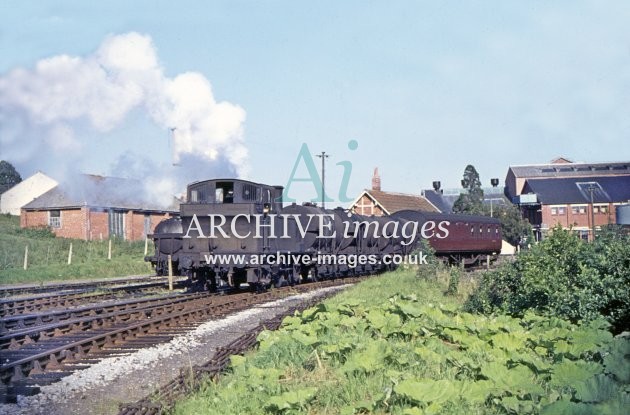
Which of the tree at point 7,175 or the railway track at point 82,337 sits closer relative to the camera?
the railway track at point 82,337

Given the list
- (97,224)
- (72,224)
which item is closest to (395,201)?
(97,224)

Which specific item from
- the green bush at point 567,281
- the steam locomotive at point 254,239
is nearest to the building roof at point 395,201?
the steam locomotive at point 254,239

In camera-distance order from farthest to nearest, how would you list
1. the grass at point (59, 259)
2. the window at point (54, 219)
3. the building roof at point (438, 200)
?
the building roof at point (438, 200)
the window at point (54, 219)
the grass at point (59, 259)

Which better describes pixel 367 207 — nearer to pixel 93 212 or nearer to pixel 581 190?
pixel 93 212

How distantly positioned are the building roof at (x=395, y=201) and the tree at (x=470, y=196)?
4739 millimetres

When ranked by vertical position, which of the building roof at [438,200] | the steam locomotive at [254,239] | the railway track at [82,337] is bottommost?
the railway track at [82,337]

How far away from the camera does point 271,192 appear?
21.5m

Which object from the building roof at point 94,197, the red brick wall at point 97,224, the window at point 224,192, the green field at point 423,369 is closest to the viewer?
the green field at point 423,369

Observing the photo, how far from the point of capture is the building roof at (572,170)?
83.5 metres

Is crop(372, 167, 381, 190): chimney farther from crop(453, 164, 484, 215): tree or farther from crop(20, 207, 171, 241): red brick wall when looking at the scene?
crop(20, 207, 171, 241): red brick wall

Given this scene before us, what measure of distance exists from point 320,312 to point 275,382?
13.8 feet

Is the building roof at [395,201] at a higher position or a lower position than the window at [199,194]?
higher

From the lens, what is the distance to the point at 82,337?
488 inches

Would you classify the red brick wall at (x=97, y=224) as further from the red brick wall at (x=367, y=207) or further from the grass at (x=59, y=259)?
the red brick wall at (x=367, y=207)
